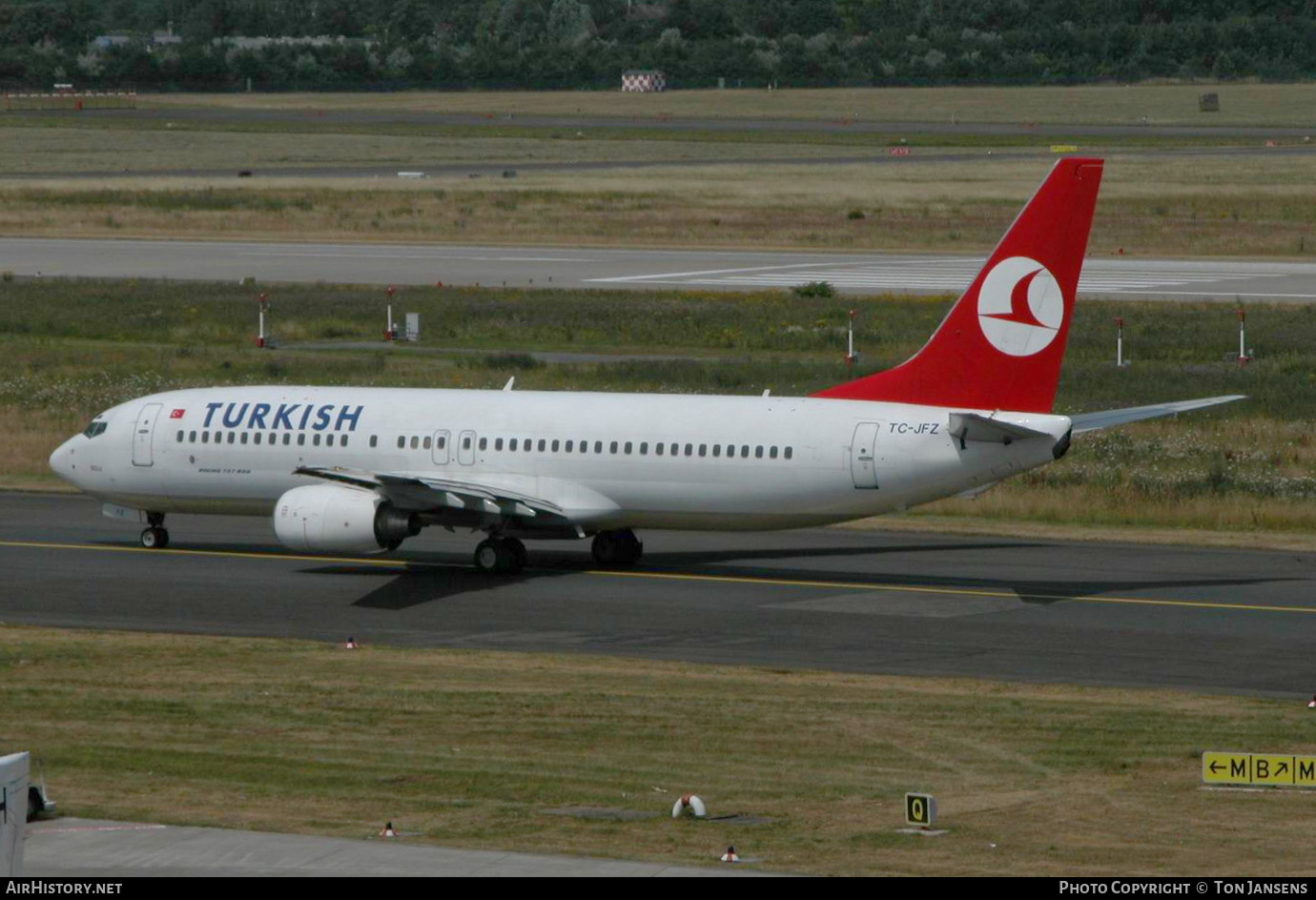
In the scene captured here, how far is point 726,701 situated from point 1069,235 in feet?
40.3

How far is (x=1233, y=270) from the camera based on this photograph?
9125cm

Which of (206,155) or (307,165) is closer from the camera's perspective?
(307,165)

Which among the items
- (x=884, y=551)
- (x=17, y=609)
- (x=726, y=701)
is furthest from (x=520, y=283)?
(x=726, y=701)

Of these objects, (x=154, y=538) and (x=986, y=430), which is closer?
(x=986, y=430)

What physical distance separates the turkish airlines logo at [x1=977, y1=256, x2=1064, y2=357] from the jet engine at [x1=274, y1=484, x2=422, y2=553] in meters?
11.1

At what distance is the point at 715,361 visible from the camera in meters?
66.1

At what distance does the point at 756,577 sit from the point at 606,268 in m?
54.9


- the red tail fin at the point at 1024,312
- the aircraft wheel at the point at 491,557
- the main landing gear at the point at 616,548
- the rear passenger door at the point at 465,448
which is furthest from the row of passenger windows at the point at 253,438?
the red tail fin at the point at 1024,312

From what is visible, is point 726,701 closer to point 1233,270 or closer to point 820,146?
point 1233,270

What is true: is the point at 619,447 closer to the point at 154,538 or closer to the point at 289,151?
the point at 154,538

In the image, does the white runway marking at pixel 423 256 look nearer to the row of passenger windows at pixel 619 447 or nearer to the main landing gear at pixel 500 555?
the row of passenger windows at pixel 619 447

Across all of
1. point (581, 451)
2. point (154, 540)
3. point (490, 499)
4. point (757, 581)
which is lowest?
point (757, 581)

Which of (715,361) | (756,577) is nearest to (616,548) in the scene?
(756,577)

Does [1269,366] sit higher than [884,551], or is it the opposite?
[1269,366]
